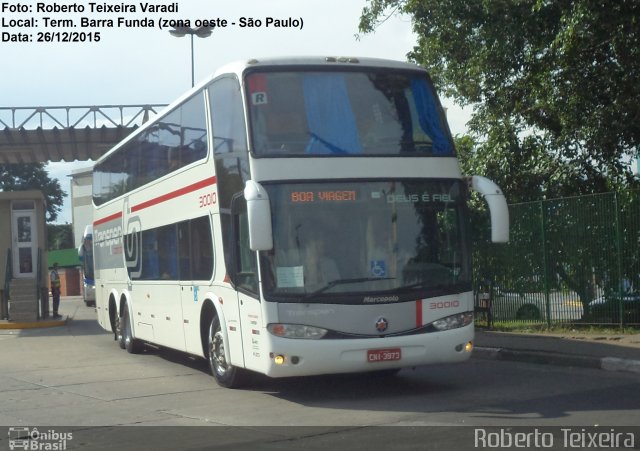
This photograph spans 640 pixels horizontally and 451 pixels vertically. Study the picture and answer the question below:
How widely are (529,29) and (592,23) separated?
7.89ft

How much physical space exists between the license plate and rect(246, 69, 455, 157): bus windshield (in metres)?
2.33

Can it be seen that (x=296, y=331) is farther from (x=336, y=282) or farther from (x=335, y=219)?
(x=335, y=219)

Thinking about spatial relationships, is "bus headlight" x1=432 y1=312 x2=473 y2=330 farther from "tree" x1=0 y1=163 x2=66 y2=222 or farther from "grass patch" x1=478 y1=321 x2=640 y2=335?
"tree" x1=0 y1=163 x2=66 y2=222

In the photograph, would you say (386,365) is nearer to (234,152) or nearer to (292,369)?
(292,369)

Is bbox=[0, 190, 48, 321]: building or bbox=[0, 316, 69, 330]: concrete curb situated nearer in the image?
bbox=[0, 316, 69, 330]: concrete curb

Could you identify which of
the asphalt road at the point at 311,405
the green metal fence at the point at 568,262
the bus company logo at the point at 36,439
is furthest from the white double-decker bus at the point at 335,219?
the green metal fence at the point at 568,262

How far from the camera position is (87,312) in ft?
121

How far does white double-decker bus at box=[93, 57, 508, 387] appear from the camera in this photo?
35.7ft

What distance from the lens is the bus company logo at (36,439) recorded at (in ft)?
29.9

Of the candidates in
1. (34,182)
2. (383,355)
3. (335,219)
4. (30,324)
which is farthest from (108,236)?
(34,182)

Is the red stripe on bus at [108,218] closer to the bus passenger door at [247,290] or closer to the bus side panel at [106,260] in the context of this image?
the bus side panel at [106,260]

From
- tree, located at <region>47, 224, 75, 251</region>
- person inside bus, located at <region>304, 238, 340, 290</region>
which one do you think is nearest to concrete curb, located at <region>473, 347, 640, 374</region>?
person inside bus, located at <region>304, 238, 340, 290</region>

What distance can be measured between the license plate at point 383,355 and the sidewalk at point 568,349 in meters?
3.66

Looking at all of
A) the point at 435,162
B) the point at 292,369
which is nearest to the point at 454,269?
Result: the point at 435,162
